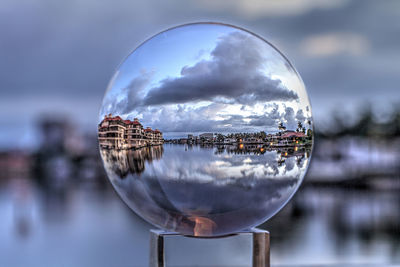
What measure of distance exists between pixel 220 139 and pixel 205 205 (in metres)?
0.34

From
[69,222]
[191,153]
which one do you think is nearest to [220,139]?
[191,153]

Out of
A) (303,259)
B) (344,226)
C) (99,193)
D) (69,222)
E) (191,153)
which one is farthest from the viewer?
(99,193)

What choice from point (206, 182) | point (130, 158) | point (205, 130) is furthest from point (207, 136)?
point (130, 158)

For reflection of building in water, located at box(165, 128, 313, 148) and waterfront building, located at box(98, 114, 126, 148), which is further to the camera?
waterfront building, located at box(98, 114, 126, 148)

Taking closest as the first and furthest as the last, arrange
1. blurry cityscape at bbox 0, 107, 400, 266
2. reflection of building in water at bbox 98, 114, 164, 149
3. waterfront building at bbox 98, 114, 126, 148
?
reflection of building in water at bbox 98, 114, 164, 149 → waterfront building at bbox 98, 114, 126, 148 → blurry cityscape at bbox 0, 107, 400, 266

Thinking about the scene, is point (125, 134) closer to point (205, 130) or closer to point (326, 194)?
point (205, 130)

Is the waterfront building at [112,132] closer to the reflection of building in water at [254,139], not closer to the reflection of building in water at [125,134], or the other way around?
the reflection of building in water at [125,134]

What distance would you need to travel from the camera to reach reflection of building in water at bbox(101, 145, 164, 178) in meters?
2.70

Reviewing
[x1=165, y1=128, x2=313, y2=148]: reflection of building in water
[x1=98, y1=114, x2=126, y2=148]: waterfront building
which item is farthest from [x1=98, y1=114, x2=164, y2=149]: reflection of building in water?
[x1=165, y1=128, x2=313, y2=148]: reflection of building in water

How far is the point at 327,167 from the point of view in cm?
5106

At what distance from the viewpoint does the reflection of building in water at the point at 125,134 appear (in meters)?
2.72

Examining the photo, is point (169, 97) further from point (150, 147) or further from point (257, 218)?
point (257, 218)

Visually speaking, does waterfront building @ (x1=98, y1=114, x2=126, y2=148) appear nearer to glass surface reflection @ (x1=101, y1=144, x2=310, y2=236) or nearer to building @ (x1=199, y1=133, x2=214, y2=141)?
glass surface reflection @ (x1=101, y1=144, x2=310, y2=236)

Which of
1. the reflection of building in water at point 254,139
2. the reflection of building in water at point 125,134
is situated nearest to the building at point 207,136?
the reflection of building in water at point 254,139
